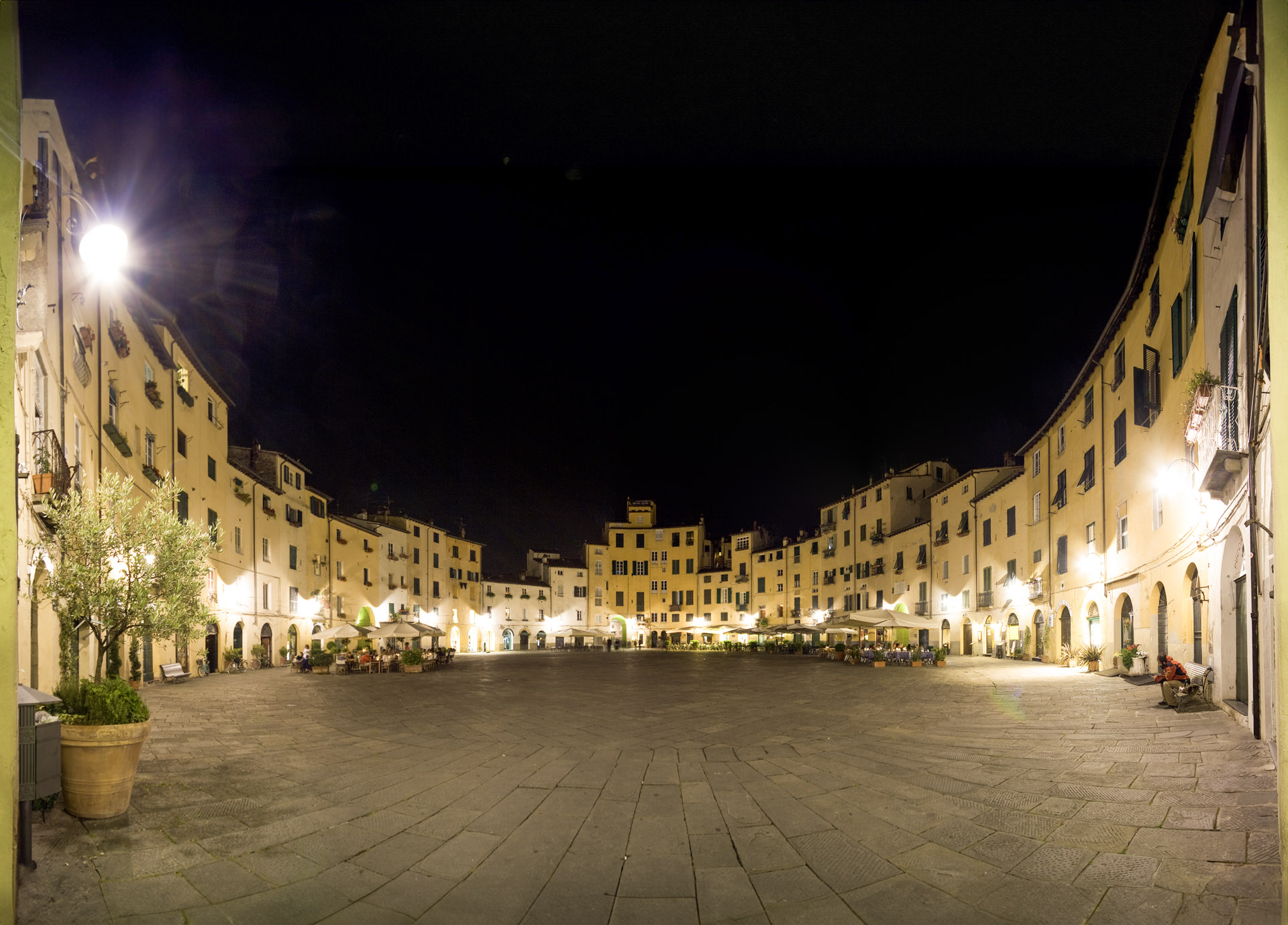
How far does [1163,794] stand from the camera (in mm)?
6332

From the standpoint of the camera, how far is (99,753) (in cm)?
579

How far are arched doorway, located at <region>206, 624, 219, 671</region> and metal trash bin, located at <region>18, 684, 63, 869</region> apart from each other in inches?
888

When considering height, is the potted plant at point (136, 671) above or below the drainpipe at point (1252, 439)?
below

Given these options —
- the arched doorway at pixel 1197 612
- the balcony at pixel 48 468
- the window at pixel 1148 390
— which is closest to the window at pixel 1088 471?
the window at pixel 1148 390

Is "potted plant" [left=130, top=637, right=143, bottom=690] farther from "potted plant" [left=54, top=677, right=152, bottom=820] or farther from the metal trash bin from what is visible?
the metal trash bin

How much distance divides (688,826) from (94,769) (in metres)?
4.49

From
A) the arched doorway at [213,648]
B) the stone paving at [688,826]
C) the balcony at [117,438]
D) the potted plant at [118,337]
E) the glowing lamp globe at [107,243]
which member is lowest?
the arched doorway at [213,648]

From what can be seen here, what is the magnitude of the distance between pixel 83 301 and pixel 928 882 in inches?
695

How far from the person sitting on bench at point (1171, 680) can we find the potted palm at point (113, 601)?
517 inches

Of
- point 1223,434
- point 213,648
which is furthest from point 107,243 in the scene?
point 213,648

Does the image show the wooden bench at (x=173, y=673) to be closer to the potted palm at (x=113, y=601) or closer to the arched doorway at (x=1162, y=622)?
the potted palm at (x=113, y=601)

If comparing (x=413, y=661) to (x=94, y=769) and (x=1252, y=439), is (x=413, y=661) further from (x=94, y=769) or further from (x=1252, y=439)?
(x=1252, y=439)

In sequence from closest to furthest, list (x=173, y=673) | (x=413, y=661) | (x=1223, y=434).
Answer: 1. (x=1223, y=434)
2. (x=173, y=673)
3. (x=413, y=661)

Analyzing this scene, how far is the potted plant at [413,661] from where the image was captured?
2728cm
